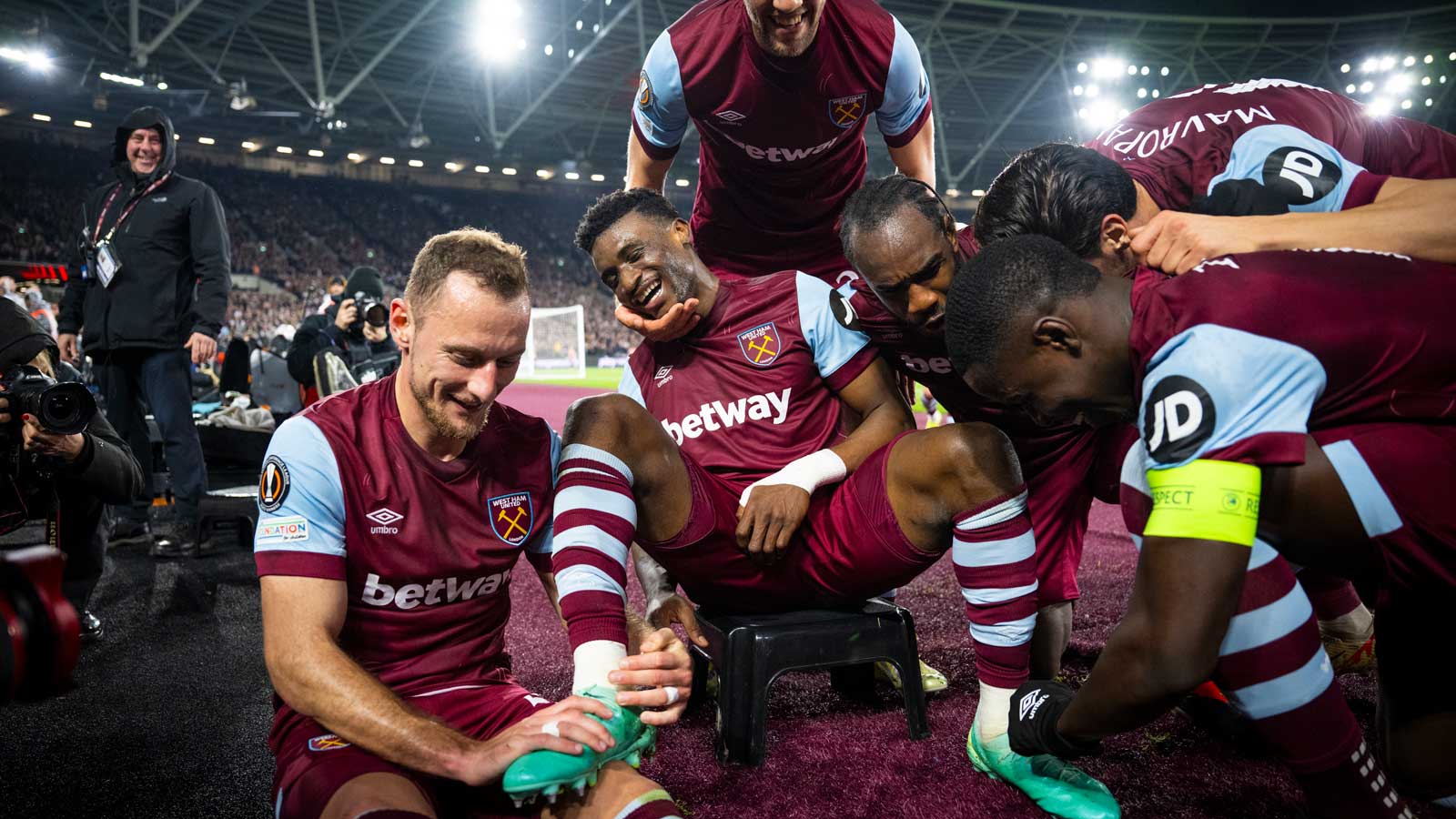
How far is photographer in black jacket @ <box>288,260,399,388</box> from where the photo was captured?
554 centimetres

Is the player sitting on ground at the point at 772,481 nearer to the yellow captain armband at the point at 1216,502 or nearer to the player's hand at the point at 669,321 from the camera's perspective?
the player's hand at the point at 669,321

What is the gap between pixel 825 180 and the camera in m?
2.99

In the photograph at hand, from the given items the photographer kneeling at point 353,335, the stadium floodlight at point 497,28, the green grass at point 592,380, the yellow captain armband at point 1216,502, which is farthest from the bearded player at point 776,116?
the stadium floodlight at point 497,28

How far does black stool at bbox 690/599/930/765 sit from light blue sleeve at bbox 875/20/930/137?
5.26 feet

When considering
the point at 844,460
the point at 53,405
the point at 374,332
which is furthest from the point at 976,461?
the point at 374,332

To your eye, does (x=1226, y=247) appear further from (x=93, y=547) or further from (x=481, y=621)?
(x=93, y=547)

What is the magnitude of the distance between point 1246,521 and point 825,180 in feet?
6.66

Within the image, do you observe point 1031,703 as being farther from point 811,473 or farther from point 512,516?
point 512,516

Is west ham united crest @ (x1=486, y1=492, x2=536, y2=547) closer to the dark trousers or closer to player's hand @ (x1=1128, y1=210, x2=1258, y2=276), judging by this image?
player's hand @ (x1=1128, y1=210, x2=1258, y2=276)

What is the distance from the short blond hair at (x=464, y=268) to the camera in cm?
161

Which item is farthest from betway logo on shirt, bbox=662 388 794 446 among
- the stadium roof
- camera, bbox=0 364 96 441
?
the stadium roof

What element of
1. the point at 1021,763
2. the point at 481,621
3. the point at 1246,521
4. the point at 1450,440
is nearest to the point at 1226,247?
the point at 1450,440

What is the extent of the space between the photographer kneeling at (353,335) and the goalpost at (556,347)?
1330cm

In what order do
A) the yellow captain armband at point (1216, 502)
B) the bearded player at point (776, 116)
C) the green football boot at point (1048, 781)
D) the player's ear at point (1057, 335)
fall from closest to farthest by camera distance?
the yellow captain armband at point (1216, 502), the player's ear at point (1057, 335), the green football boot at point (1048, 781), the bearded player at point (776, 116)
